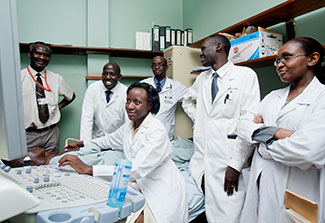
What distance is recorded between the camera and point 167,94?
2771 mm

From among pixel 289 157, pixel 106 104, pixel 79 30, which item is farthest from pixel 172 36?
pixel 289 157

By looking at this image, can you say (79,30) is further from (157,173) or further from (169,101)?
(157,173)

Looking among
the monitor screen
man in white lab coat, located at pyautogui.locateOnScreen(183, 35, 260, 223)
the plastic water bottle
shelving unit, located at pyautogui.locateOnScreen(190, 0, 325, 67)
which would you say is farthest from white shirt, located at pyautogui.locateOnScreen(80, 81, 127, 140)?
the monitor screen

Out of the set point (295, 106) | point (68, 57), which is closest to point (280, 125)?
point (295, 106)

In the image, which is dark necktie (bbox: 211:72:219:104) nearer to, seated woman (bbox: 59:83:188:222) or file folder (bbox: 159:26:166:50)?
seated woman (bbox: 59:83:188:222)

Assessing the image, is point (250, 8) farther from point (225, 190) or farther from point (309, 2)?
point (225, 190)

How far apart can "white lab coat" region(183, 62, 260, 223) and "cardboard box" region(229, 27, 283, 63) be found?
0.84ft

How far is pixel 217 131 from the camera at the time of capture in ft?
5.88

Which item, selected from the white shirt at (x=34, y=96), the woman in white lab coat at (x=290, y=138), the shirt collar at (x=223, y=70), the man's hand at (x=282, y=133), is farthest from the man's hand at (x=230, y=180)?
the white shirt at (x=34, y=96)

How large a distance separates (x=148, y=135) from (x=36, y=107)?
176 centimetres

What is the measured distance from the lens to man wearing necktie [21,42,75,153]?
8.63 ft

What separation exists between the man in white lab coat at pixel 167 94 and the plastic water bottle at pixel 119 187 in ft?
6.62

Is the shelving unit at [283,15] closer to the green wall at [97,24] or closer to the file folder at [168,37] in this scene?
the green wall at [97,24]

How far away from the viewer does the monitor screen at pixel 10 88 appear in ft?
1.56
